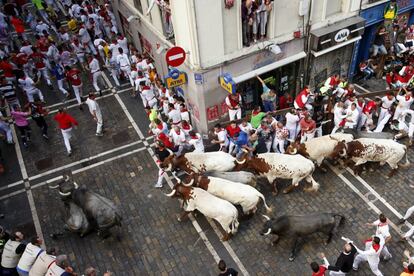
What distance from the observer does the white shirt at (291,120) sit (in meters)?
13.3

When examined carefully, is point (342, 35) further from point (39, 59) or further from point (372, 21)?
point (39, 59)

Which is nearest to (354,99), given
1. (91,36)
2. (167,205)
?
(167,205)

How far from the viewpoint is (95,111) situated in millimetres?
14891

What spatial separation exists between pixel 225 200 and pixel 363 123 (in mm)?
6362

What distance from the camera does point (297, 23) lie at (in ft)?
46.5

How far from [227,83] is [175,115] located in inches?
94.3

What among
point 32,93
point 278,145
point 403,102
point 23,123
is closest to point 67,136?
point 23,123

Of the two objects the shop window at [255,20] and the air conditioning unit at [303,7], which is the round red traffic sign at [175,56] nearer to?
the shop window at [255,20]

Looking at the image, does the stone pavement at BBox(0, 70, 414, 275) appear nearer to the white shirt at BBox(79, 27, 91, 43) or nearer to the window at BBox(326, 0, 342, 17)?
the window at BBox(326, 0, 342, 17)

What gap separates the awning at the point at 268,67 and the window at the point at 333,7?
5.91ft

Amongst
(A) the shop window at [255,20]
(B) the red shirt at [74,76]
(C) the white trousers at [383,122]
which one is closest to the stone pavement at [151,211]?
(C) the white trousers at [383,122]

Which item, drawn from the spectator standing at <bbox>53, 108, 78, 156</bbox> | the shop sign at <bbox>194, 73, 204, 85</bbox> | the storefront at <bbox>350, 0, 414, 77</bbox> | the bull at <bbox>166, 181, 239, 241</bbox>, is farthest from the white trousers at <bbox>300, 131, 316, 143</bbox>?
the spectator standing at <bbox>53, 108, 78, 156</bbox>

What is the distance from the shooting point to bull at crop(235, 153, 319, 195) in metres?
11.7

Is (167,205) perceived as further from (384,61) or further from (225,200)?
(384,61)
